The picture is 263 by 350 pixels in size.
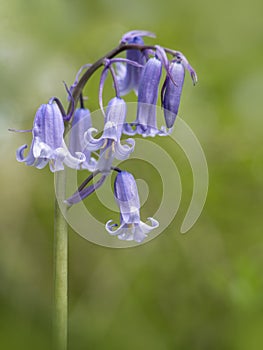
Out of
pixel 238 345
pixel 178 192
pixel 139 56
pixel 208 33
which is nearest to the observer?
pixel 139 56

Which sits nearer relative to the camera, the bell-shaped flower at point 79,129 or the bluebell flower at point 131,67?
the bluebell flower at point 131,67

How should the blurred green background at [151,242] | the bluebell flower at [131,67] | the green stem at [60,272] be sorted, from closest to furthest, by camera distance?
the green stem at [60,272] → the bluebell flower at [131,67] → the blurred green background at [151,242]

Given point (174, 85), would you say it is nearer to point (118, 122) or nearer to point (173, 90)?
point (173, 90)

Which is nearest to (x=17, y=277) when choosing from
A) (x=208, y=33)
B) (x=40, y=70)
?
(x=40, y=70)

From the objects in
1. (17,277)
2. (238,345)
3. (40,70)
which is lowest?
(238,345)

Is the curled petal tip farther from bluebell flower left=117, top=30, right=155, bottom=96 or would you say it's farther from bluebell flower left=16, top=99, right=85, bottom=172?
bluebell flower left=16, top=99, right=85, bottom=172

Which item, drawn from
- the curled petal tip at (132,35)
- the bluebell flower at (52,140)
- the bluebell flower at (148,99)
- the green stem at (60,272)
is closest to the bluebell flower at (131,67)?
the curled petal tip at (132,35)

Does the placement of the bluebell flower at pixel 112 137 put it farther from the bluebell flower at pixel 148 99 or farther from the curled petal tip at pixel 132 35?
the curled petal tip at pixel 132 35

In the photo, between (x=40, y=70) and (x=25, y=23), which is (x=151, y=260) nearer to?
(x=40, y=70)
